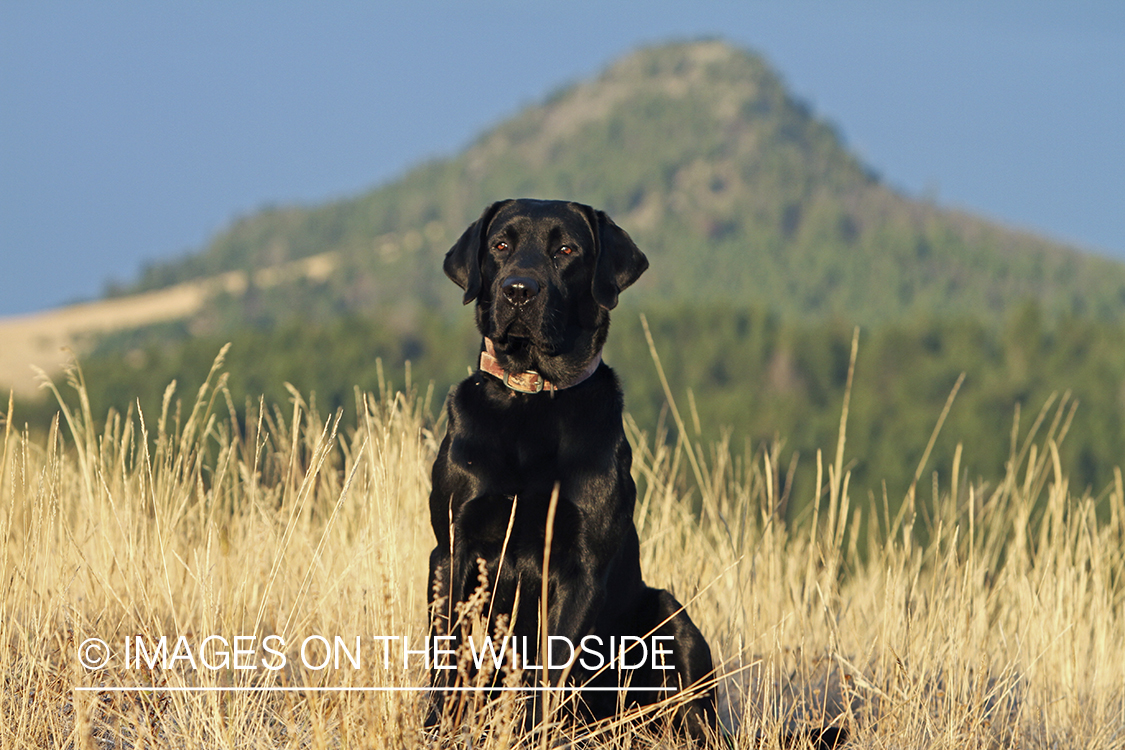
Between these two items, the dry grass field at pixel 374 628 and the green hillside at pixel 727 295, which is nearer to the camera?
the dry grass field at pixel 374 628

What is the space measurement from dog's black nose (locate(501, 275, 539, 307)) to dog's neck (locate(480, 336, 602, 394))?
0.16 metres

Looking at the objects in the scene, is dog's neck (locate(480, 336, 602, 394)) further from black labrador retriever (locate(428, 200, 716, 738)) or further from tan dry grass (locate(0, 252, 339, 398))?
tan dry grass (locate(0, 252, 339, 398))

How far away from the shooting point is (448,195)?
141 meters

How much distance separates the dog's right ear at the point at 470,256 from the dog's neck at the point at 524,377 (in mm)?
181

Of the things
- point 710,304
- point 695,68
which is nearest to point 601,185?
point 695,68

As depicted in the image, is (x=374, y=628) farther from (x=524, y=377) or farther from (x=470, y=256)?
(x=470, y=256)

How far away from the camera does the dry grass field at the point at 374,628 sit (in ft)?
9.36

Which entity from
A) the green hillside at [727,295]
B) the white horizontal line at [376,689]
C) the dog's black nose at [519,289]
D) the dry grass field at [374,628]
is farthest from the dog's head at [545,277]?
the green hillside at [727,295]

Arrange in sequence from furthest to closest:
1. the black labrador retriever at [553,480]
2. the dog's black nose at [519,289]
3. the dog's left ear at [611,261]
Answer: the dog's left ear at [611,261], the dog's black nose at [519,289], the black labrador retriever at [553,480]

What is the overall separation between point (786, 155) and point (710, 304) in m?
72.8

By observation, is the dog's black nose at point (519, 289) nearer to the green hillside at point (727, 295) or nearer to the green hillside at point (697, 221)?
the green hillside at point (727, 295)

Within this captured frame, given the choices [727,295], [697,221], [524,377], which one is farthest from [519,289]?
[697,221]

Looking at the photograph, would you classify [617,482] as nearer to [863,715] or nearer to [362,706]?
[362,706]

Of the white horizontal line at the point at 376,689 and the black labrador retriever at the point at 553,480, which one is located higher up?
the black labrador retriever at the point at 553,480
